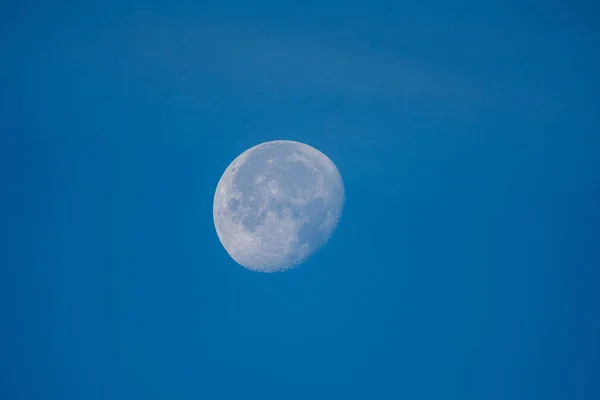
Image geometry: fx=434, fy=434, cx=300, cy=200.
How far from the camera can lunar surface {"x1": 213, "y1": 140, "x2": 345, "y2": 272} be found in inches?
103

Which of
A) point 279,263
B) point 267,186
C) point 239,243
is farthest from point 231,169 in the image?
point 279,263

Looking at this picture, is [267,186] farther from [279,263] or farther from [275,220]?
[279,263]

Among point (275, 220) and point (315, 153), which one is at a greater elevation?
point (315, 153)

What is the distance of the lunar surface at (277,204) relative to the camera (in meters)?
2.62

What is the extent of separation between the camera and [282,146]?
2.76 metres

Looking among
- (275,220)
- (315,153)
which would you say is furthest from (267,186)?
(315,153)

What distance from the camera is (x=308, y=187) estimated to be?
2666mm

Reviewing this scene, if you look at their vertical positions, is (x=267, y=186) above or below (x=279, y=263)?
above

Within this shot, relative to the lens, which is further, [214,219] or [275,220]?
[214,219]

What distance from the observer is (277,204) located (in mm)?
2609

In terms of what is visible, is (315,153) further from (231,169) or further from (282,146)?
(231,169)

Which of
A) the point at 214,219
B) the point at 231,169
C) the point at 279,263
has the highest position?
the point at 231,169

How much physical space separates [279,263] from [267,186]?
493 mm

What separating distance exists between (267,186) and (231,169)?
29 centimetres
